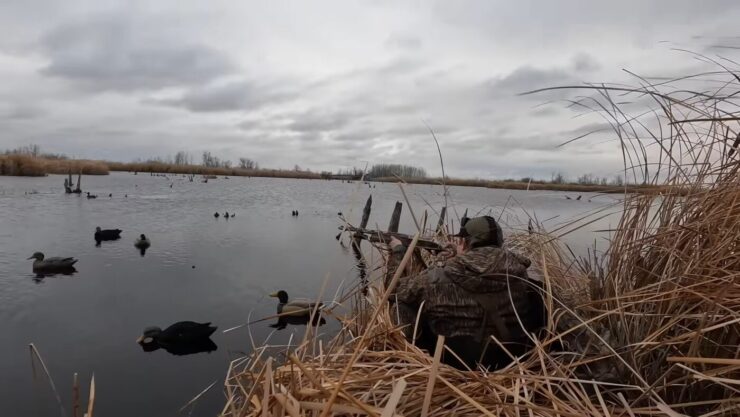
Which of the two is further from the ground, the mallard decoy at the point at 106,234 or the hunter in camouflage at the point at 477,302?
the hunter in camouflage at the point at 477,302

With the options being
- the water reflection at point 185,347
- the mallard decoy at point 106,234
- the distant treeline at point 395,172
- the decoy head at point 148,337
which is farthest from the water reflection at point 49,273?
the distant treeline at point 395,172

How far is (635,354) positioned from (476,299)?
141cm

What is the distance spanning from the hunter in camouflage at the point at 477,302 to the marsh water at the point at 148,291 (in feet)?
1.96

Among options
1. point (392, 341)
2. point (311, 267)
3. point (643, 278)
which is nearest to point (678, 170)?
point (643, 278)

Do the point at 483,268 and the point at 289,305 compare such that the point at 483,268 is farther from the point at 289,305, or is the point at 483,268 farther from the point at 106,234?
the point at 106,234

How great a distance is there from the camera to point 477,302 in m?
2.98

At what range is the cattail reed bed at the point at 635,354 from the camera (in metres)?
1.18

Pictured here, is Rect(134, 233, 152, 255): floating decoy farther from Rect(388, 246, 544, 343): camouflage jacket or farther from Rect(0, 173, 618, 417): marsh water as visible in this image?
Rect(388, 246, 544, 343): camouflage jacket

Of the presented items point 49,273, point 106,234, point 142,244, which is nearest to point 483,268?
point 49,273

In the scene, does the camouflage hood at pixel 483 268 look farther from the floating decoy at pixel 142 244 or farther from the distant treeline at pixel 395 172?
the floating decoy at pixel 142 244

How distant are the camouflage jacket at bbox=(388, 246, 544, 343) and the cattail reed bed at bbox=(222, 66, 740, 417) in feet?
1.88

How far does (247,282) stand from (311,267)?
266 cm

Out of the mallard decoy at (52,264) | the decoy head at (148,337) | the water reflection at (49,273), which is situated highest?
the mallard decoy at (52,264)

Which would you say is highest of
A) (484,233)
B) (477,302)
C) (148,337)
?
(484,233)
